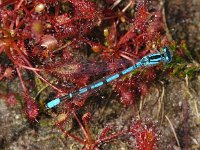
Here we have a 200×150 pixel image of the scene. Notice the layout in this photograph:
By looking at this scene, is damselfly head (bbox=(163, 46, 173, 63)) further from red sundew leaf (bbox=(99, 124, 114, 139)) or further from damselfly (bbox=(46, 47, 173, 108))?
red sundew leaf (bbox=(99, 124, 114, 139))

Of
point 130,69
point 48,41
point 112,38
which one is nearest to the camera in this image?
point 48,41

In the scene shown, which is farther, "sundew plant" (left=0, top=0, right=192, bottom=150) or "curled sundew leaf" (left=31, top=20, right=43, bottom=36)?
"sundew plant" (left=0, top=0, right=192, bottom=150)

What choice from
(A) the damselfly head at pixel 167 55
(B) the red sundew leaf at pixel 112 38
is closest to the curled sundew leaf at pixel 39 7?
(B) the red sundew leaf at pixel 112 38

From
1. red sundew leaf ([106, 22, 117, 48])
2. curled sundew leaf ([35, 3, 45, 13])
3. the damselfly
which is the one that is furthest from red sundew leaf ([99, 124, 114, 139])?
curled sundew leaf ([35, 3, 45, 13])

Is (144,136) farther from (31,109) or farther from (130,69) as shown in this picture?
(31,109)

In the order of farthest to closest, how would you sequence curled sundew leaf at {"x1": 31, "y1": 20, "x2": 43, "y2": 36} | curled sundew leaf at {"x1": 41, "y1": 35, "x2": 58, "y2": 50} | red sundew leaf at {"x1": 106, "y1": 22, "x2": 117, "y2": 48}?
1. red sundew leaf at {"x1": 106, "y1": 22, "x2": 117, "y2": 48}
2. curled sundew leaf at {"x1": 41, "y1": 35, "x2": 58, "y2": 50}
3. curled sundew leaf at {"x1": 31, "y1": 20, "x2": 43, "y2": 36}

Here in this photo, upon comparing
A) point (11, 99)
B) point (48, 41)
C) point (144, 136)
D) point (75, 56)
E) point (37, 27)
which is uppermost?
point (37, 27)

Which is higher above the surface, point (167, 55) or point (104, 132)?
point (167, 55)

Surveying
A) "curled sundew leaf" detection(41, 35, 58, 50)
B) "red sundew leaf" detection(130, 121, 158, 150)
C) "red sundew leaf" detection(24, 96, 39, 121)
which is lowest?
"red sundew leaf" detection(130, 121, 158, 150)

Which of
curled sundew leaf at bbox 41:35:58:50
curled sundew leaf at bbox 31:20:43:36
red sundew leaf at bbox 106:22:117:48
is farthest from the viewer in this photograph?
red sundew leaf at bbox 106:22:117:48

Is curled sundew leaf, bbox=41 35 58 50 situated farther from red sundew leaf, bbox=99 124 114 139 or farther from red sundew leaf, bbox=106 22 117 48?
red sundew leaf, bbox=99 124 114 139

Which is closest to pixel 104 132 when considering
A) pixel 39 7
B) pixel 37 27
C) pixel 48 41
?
pixel 48 41

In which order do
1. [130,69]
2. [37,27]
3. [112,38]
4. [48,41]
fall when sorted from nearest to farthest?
[37,27] < [48,41] < [130,69] < [112,38]

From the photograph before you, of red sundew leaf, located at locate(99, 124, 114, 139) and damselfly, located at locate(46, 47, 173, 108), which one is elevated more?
damselfly, located at locate(46, 47, 173, 108)
